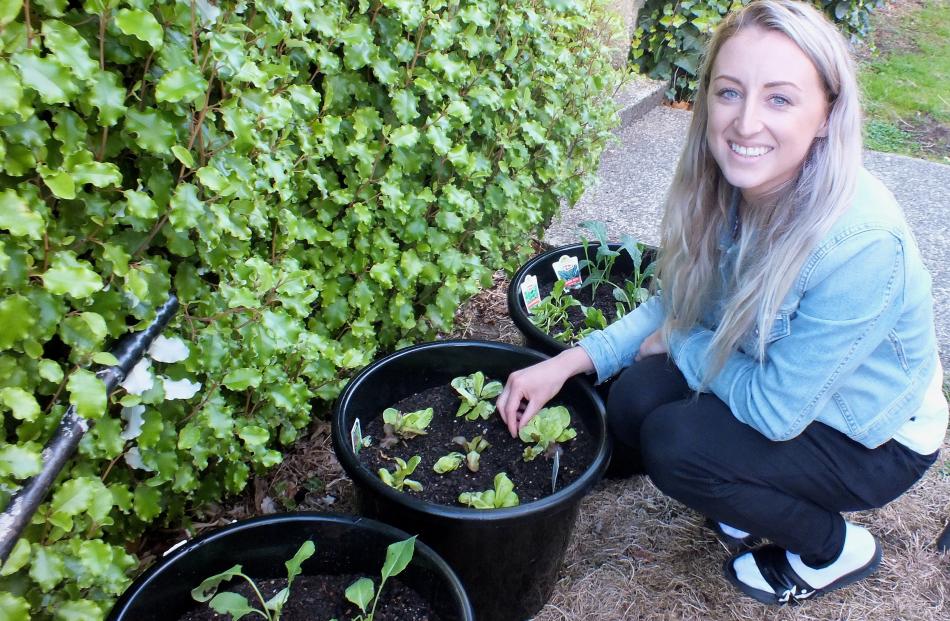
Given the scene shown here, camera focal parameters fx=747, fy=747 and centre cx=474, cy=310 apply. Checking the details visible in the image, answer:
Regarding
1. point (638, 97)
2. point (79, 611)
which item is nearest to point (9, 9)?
point (79, 611)

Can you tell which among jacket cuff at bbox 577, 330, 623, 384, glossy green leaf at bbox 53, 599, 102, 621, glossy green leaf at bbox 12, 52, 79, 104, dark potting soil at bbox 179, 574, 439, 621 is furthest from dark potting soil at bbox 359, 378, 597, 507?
glossy green leaf at bbox 12, 52, 79, 104

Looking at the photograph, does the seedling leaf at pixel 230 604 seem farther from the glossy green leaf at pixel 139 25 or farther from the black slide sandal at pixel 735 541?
the black slide sandal at pixel 735 541

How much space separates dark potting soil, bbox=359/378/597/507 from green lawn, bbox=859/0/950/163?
A: 3810 millimetres

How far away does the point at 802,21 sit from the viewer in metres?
1.34

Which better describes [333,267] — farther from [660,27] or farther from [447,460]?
[660,27]

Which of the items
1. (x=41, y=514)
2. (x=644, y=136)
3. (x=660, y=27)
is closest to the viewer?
(x=41, y=514)

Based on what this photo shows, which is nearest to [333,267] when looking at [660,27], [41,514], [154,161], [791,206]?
[154,161]

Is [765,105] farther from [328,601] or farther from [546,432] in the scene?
[328,601]

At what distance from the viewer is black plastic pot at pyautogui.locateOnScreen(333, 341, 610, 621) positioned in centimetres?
142

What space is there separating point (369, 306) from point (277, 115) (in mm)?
646

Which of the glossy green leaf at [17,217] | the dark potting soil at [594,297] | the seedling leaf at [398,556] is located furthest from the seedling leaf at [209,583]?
the dark potting soil at [594,297]

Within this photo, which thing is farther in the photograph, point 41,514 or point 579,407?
point 579,407

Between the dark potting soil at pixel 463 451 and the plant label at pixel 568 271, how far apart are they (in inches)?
26.4

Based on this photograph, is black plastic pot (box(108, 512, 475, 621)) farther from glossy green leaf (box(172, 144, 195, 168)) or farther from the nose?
the nose
